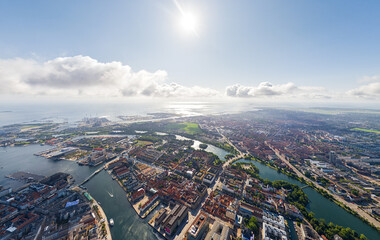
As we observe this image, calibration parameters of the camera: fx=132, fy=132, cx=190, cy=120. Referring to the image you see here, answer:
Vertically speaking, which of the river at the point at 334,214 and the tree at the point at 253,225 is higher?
the tree at the point at 253,225

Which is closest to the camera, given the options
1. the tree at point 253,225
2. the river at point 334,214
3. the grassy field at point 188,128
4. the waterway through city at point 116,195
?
the tree at point 253,225

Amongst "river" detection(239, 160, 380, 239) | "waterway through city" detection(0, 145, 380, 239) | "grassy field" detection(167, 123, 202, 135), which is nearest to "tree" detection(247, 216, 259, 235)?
"river" detection(239, 160, 380, 239)

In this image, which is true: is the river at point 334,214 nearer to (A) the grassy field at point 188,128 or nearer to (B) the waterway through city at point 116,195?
(B) the waterway through city at point 116,195

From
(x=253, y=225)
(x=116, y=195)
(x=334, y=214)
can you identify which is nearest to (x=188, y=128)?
(x=116, y=195)

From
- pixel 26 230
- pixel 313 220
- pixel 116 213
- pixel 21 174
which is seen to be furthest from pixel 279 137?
pixel 21 174

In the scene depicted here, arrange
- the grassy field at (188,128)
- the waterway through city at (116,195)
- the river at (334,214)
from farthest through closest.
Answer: the grassy field at (188,128) → the river at (334,214) → the waterway through city at (116,195)

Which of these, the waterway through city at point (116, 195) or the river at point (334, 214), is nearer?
the waterway through city at point (116, 195)

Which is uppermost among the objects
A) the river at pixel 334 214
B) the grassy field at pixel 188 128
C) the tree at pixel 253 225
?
the tree at pixel 253 225

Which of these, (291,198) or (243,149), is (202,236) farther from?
(243,149)

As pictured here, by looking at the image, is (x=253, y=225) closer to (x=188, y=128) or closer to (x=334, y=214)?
(x=334, y=214)

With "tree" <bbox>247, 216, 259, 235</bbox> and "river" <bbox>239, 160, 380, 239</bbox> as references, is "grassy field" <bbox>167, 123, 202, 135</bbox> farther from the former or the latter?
"tree" <bbox>247, 216, 259, 235</bbox>

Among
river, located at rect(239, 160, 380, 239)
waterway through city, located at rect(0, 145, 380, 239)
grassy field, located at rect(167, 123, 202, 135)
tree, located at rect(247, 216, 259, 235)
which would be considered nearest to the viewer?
tree, located at rect(247, 216, 259, 235)

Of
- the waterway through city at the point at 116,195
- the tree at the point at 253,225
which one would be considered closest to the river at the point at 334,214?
the waterway through city at the point at 116,195

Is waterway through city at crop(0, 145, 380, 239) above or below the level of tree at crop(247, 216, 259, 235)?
below
